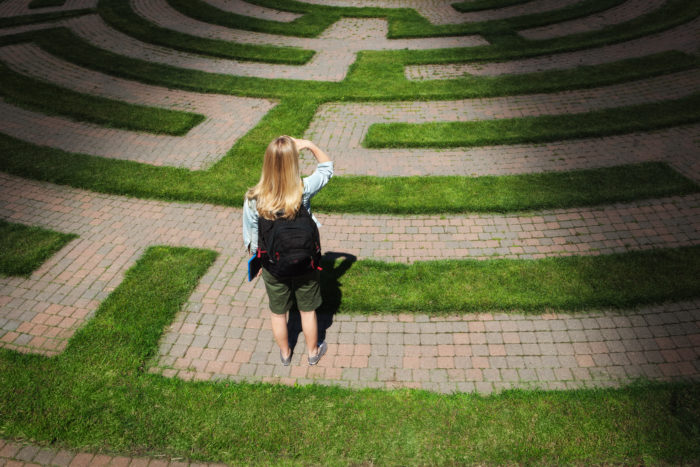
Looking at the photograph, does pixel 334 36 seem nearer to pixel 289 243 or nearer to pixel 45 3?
pixel 45 3

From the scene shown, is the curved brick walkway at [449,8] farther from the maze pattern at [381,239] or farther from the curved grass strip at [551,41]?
the maze pattern at [381,239]

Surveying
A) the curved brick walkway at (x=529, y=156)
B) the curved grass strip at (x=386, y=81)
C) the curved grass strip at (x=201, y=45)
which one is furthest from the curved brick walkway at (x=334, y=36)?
the curved brick walkway at (x=529, y=156)

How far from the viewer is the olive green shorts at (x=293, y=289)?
4.41m

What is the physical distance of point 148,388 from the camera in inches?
193

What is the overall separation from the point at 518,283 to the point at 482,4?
647 inches

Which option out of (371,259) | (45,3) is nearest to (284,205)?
(371,259)

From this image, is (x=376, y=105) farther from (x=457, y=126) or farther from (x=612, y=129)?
(x=612, y=129)

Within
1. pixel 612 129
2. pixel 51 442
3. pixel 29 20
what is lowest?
pixel 51 442

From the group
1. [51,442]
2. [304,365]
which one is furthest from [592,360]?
[51,442]

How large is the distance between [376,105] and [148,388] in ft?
28.3

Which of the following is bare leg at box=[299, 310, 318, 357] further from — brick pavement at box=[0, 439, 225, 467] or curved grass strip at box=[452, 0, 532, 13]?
curved grass strip at box=[452, 0, 532, 13]

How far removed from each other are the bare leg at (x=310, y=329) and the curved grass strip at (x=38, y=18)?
1807 cm

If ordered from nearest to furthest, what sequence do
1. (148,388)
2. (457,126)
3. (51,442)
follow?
1. (51,442)
2. (148,388)
3. (457,126)

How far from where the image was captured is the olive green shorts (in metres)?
4.41
